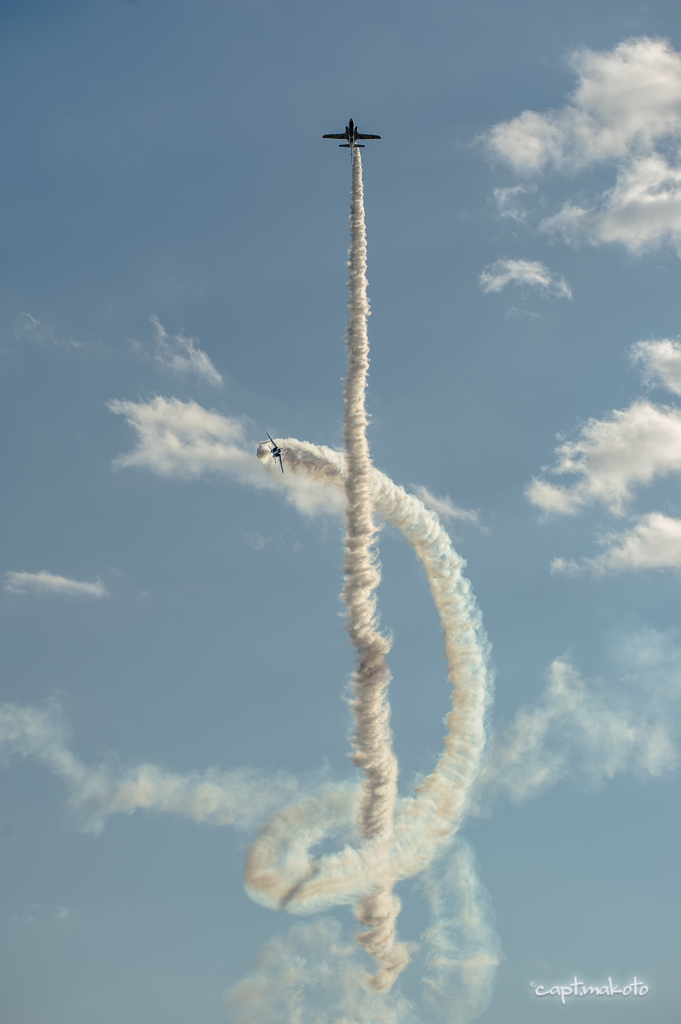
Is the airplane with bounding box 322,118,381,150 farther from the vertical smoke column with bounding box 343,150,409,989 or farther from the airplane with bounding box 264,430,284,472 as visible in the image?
the airplane with bounding box 264,430,284,472

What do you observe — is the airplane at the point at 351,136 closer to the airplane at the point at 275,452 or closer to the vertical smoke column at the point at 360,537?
the vertical smoke column at the point at 360,537

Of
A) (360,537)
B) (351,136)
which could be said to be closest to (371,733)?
(360,537)

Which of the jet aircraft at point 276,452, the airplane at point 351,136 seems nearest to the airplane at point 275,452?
the jet aircraft at point 276,452

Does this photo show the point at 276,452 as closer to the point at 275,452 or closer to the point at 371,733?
the point at 275,452

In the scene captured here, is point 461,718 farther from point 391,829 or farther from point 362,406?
point 362,406

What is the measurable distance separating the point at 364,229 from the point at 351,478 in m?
22.1

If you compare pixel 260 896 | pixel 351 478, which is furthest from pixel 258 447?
pixel 260 896

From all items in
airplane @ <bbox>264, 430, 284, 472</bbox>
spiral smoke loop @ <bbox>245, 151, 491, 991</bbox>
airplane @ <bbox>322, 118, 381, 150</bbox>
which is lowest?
spiral smoke loop @ <bbox>245, 151, 491, 991</bbox>

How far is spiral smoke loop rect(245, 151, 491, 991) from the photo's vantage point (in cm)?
7388

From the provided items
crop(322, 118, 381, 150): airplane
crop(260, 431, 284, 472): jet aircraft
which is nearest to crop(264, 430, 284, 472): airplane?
crop(260, 431, 284, 472): jet aircraft

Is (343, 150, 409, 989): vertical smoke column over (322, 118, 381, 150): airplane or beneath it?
beneath

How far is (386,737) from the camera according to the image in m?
76.8

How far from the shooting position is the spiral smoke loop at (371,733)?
73.9m

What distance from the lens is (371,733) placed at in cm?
7600
